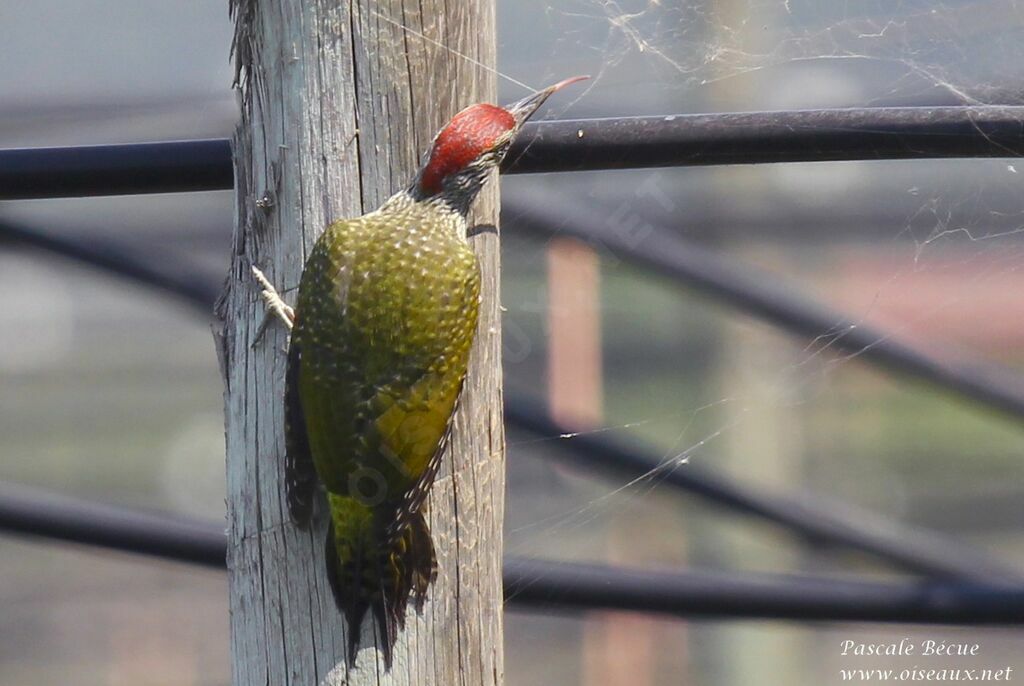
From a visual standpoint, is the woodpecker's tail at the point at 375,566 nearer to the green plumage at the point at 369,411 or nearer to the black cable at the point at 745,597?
the green plumage at the point at 369,411

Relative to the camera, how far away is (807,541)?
9.77 ft

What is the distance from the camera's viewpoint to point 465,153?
1604 mm

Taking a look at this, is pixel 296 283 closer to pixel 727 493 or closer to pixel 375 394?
pixel 375 394

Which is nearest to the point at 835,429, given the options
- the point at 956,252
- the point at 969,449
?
the point at 969,449

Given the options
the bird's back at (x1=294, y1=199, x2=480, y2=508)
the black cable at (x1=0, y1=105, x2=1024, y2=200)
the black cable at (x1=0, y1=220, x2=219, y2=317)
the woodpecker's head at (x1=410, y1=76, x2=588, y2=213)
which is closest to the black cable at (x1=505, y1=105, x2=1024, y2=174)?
the black cable at (x1=0, y1=105, x2=1024, y2=200)

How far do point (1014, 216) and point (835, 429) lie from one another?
7.91 meters

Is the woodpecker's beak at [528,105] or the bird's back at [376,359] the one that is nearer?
the bird's back at [376,359]

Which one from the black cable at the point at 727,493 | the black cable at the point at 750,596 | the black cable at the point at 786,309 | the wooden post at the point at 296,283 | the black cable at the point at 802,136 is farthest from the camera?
the black cable at the point at 786,309

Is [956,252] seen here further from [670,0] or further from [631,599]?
[631,599]

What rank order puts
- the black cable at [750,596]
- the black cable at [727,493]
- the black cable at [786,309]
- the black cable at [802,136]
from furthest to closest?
the black cable at [786,309], the black cable at [727,493], the black cable at [750,596], the black cable at [802,136]

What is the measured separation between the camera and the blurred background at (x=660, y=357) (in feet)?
7.68

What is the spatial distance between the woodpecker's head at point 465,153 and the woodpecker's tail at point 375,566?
44cm

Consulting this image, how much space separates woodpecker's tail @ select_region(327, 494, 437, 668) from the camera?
156 cm

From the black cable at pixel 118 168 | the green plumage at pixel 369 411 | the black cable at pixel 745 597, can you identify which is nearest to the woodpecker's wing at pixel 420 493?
the green plumage at pixel 369 411
